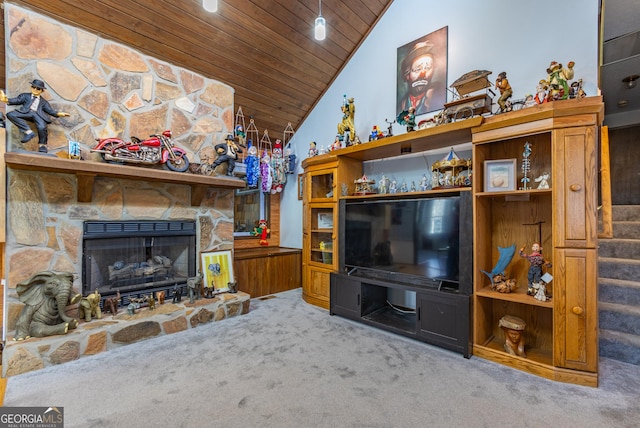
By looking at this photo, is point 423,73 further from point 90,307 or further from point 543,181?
point 90,307

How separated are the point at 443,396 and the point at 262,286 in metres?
2.76

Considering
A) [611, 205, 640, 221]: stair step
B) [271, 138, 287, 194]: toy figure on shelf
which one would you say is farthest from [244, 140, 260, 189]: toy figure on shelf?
[611, 205, 640, 221]: stair step

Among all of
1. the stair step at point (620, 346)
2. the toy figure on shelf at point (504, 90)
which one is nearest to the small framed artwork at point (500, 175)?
the toy figure on shelf at point (504, 90)

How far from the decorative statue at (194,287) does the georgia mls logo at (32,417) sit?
1.34 meters

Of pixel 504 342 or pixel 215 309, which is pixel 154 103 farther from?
pixel 504 342

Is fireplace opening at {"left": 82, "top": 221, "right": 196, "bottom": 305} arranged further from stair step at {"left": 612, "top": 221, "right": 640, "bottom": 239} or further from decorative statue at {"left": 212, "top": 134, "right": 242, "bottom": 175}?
stair step at {"left": 612, "top": 221, "right": 640, "bottom": 239}

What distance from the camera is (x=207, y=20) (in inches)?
120

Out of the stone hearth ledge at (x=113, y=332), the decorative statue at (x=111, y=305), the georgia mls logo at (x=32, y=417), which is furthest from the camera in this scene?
the decorative statue at (x=111, y=305)

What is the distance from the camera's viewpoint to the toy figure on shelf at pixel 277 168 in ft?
15.0

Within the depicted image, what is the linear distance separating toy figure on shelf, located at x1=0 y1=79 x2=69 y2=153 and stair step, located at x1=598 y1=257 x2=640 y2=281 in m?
4.87

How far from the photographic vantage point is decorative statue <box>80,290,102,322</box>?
2426 mm

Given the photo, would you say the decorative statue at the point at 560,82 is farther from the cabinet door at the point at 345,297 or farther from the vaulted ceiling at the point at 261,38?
the cabinet door at the point at 345,297

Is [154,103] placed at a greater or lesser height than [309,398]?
greater

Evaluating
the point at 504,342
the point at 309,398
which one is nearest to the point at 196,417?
the point at 309,398
